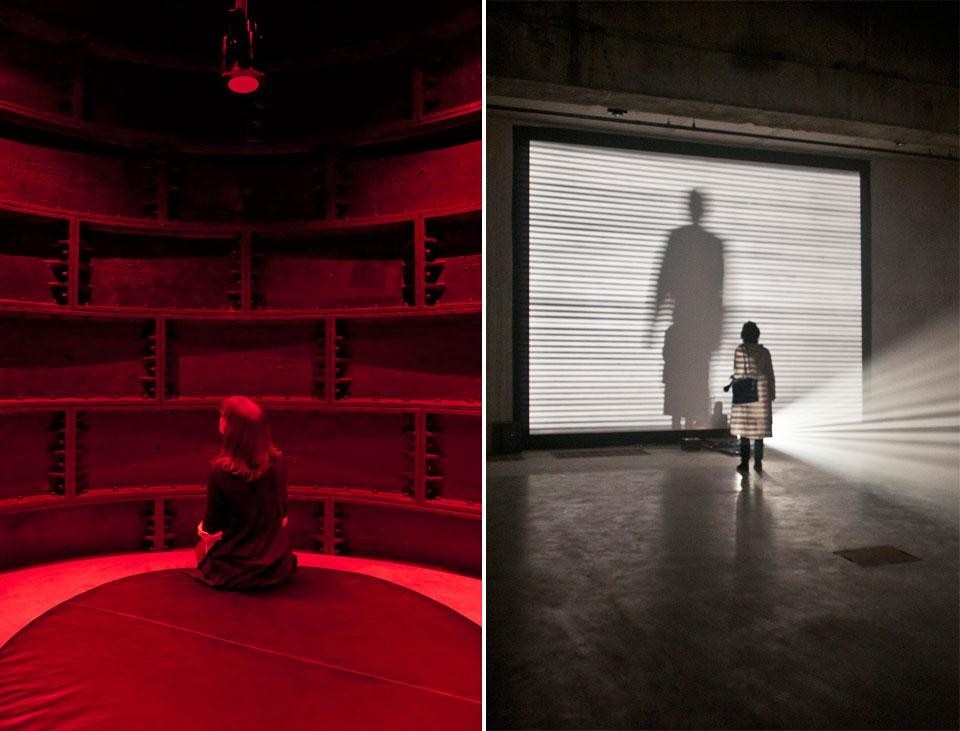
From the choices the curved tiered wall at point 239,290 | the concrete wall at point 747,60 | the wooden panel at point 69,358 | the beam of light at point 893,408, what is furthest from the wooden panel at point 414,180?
the beam of light at point 893,408

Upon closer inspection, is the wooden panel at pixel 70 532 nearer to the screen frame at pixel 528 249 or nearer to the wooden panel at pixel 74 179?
the wooden panel at pixel 74 179

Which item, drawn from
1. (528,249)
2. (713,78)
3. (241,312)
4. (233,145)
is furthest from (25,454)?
(713,78)

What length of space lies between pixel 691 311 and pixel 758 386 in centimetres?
235

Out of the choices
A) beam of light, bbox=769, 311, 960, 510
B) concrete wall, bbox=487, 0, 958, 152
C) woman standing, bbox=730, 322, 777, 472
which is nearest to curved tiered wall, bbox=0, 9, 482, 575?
concrete wall, bbox=487, 0, 958, 152

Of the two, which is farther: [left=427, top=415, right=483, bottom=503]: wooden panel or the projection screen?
the projection screen

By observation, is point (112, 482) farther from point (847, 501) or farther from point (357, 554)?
point (847, 501)

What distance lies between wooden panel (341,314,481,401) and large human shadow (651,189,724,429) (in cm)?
477

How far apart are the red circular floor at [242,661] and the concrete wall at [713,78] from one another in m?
4.74

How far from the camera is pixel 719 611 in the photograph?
3.21m

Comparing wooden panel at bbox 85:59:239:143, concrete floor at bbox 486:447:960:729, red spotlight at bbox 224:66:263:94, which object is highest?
wooden panel at bbox 85:59:239:143

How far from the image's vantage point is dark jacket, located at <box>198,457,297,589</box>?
133 inches

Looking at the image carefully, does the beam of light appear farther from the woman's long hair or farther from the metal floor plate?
the woman's long hair

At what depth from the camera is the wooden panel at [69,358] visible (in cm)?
428

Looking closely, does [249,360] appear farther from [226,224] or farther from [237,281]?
[226,224]
